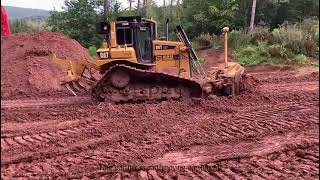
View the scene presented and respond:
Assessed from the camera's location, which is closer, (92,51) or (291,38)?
(291,38)

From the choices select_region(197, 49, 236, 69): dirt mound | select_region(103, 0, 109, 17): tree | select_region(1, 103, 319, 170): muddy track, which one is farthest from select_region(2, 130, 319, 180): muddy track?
select_region(103, 0, 109, 17): tree

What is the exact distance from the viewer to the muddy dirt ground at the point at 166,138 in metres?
4.69

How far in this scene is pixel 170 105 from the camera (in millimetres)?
8547

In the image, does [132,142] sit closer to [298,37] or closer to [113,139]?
[113,139]

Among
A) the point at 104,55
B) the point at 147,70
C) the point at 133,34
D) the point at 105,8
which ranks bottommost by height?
the point at 147,70

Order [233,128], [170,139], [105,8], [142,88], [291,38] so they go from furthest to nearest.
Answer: [105,8] < [291,38] < [142,88] < [233,128] < [170,139]

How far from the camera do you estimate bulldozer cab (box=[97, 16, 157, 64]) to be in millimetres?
9180

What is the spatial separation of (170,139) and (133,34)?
3928 mm

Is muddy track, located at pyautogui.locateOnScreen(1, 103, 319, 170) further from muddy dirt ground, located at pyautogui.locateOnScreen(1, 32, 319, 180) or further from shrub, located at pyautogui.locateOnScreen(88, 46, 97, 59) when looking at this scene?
shrub, located at pyautogui.locateOnScreen(88, 46, 97, 59)

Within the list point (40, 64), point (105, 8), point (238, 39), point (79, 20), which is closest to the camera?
point (40, 64)

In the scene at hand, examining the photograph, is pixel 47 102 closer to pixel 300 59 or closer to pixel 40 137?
pixel 40 137

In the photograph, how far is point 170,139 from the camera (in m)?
5.98

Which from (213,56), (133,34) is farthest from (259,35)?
(133,34)

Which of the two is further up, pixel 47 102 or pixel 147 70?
pixel 147 70
